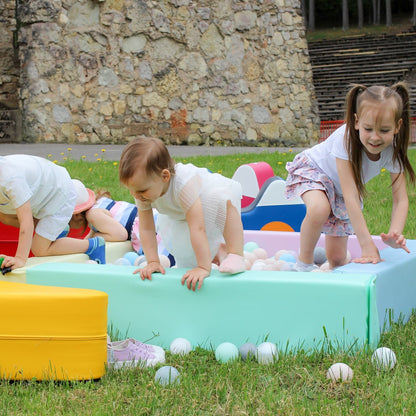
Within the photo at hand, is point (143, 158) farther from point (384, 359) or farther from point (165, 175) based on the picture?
point (384, 359)

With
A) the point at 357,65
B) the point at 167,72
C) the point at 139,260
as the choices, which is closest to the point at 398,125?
the point at 139,260

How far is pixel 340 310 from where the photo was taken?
6.93ft

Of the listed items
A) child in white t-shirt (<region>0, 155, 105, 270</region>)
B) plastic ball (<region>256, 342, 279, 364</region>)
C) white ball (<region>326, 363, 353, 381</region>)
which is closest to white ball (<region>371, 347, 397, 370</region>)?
white ball (<region>326, 363, 353, 381</region>)

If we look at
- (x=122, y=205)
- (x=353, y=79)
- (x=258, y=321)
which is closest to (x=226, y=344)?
(x=258, y=321)

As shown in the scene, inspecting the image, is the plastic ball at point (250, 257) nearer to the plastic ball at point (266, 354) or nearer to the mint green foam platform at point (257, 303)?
the mint green foam platform at point (257, 303)

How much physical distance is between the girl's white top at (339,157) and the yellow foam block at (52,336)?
123 centimetres

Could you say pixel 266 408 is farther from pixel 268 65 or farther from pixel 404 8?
pixel 404 8

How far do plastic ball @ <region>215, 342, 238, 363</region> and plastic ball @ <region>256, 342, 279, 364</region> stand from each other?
8 centimetres

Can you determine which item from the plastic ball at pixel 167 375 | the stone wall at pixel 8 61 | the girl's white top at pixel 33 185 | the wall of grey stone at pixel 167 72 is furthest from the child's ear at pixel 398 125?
the stone wall at pixel 8 61

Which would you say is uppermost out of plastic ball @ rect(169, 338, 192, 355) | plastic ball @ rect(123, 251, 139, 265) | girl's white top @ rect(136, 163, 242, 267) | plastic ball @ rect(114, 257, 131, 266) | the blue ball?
girl's white top @ rect(136, 163, 242, 267)

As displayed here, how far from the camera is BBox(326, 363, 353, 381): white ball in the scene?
1.84 m

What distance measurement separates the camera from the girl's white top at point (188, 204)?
242cm

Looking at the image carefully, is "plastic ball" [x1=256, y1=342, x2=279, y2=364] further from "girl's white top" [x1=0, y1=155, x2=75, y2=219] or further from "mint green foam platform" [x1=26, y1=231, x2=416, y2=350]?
"girl's white top" [x1=0, y1=155, x2=75, y2=219]

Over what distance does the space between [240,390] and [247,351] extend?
0.25 m
